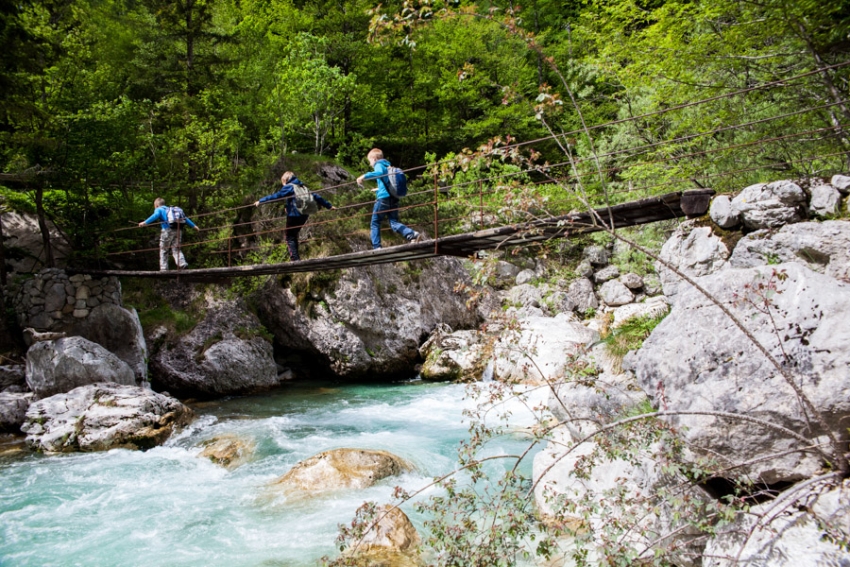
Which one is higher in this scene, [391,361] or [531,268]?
[531,268]

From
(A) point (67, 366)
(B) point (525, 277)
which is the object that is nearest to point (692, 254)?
(A) point (67, 366)

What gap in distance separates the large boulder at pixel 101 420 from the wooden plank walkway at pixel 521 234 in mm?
2175

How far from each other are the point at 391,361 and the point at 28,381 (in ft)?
22.7

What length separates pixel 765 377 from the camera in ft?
12.3

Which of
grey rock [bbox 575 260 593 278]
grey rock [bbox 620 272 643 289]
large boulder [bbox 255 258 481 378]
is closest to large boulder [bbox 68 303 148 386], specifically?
large boulder [bbox 255 258 481 378]

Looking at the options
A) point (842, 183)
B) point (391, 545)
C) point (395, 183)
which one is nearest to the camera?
point (391, 545)

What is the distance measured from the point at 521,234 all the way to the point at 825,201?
136 inches

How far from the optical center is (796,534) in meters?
3.19

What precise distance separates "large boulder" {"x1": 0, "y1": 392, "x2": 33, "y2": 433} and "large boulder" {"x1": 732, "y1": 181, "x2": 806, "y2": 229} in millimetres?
10432

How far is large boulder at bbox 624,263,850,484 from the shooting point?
3.49 m

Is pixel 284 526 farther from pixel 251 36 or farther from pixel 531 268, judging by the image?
pixel 251 36

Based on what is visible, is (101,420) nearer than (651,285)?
Yes

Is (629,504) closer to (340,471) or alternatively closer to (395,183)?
(340,471)

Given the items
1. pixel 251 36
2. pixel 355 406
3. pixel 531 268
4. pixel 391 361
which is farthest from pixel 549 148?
pixel 355 406
